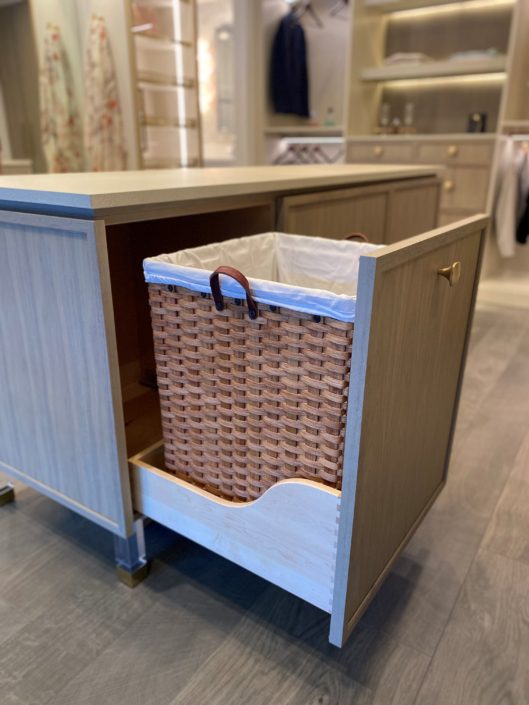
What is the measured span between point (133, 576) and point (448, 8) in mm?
4195

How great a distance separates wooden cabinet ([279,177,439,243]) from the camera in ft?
4.66

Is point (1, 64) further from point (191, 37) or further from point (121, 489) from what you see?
point (121, 489)

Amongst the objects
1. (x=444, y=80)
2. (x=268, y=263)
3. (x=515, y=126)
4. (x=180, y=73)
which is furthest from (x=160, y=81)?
(x=268, y=263)

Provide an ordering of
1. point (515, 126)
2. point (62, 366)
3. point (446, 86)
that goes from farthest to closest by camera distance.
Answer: point (446, 86) → point (515, 126) → point (62, 366)

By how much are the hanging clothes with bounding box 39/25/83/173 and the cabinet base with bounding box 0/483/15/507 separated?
3.06 metres

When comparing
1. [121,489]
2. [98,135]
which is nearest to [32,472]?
[121,489]

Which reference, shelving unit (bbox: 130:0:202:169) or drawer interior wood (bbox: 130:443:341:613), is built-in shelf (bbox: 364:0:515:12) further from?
drawer interior wood (bbox: 130:443:341:613)

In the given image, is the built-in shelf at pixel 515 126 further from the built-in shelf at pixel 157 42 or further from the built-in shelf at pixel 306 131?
the built-in shelf at pixel 157 42

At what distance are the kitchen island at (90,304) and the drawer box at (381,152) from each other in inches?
94.7

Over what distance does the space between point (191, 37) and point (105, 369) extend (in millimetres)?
3733

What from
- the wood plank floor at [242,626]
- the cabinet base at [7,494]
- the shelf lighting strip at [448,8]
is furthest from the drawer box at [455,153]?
the cabinet base at [7,494]

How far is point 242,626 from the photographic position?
1070 mm

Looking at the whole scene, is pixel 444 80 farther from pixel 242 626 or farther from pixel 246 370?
pixel 242 626

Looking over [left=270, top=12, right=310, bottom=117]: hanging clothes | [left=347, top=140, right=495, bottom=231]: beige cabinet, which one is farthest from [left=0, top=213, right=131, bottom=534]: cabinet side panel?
[left=270, top=12, right=310, bottom=117]: hanging clothes
